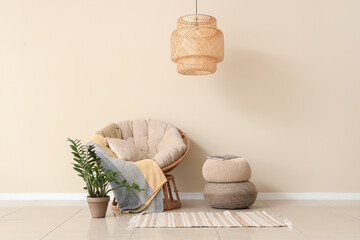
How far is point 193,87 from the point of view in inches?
169

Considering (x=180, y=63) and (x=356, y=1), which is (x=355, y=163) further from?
(x=180, y=63)

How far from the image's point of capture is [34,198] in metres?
4.22

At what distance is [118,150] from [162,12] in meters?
1.67

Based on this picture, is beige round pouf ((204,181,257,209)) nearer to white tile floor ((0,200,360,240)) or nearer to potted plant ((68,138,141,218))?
white tile floor ((0,200,360,240))

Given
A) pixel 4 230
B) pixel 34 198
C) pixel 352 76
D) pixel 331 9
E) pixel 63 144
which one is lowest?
pixel 34 198

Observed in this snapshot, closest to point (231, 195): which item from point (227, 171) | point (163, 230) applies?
point (227, 171)

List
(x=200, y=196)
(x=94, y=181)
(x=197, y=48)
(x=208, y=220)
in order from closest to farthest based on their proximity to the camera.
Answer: (x=208, y=220) < (x=94, y=181) < (x=197, y=48) < (x=200, y=196)

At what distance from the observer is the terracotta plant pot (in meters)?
3.15

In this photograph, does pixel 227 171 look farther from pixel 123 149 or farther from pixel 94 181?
pixel 94 181

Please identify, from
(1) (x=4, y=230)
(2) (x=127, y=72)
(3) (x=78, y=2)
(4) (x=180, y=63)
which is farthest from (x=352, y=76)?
(1) (x=4, y=230)

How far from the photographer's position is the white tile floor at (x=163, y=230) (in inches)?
101

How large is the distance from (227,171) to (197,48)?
115 cm

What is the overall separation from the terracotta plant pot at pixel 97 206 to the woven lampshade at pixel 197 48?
4.66 ft

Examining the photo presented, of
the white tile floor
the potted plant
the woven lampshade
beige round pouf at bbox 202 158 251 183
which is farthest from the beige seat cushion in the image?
the woven lampshade
